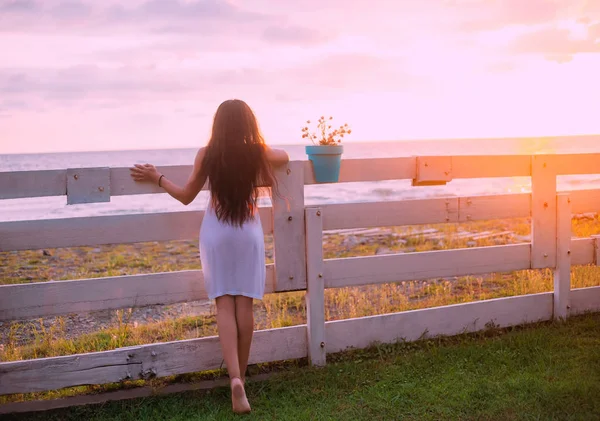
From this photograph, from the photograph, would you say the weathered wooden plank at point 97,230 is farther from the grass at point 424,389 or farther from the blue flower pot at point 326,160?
the grass at point 424,389

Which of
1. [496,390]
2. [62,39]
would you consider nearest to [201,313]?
[496,390]

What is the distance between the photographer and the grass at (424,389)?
341 centimetres

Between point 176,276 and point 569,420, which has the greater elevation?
point 176,276

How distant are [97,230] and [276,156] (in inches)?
48.4

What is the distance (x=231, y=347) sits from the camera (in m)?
3.57

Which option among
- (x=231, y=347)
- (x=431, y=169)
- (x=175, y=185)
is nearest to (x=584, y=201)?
(x=431, y=169)

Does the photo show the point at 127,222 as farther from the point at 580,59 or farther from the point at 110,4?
the point at 110,4

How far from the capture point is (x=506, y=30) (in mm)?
10219

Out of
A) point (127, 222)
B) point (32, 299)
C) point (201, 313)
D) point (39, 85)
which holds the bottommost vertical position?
point (201, 313)

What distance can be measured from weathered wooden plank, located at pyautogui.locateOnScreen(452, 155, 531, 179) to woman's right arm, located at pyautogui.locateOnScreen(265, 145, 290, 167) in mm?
1434

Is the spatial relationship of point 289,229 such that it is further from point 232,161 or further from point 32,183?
point 32,183

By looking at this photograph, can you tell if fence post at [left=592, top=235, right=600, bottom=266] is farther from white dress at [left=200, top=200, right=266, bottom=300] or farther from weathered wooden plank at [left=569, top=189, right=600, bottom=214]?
white dress at [left=200, top=200, right=266, bottom=300]

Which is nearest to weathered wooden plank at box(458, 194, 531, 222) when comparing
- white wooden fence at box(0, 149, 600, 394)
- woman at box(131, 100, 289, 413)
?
white wooden fence at box(0, 149, 600, 394)

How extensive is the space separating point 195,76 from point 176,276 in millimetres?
38471
